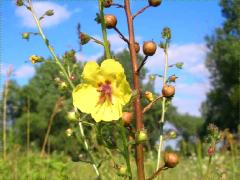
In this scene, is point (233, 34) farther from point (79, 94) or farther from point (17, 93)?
point (79, 94)

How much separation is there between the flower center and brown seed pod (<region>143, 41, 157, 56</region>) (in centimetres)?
22

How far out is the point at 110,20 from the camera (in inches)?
73.3

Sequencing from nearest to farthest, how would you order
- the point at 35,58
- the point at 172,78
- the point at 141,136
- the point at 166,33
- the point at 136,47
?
1. the point at 141,136
2. the point at 136,47
3. the point at 35,58
4. the point at 172,78
5. the point at 166,33

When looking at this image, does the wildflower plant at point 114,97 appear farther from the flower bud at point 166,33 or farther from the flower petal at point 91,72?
the flower bud at point 166,33

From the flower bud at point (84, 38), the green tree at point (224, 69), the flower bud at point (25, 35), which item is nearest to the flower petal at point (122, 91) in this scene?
the flower bud at point (84, 38)

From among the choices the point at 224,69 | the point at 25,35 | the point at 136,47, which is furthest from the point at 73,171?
the point at 224,69

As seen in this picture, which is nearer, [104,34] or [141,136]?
[141,136]

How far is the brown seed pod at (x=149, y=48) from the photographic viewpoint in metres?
1.83

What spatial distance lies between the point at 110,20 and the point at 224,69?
1323 inches

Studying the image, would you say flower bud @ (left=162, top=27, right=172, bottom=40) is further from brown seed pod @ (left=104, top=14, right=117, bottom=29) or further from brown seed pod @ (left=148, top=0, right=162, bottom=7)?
brown seed pod @ (left=104, top=14, right=117, bottom=29)

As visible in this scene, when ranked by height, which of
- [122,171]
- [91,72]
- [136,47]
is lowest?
[122,171]

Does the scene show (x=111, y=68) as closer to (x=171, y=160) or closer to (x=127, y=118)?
(x=127, y=118)

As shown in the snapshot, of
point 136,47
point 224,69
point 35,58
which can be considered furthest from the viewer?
point 224,69

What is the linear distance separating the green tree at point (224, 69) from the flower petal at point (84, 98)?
32.3m
